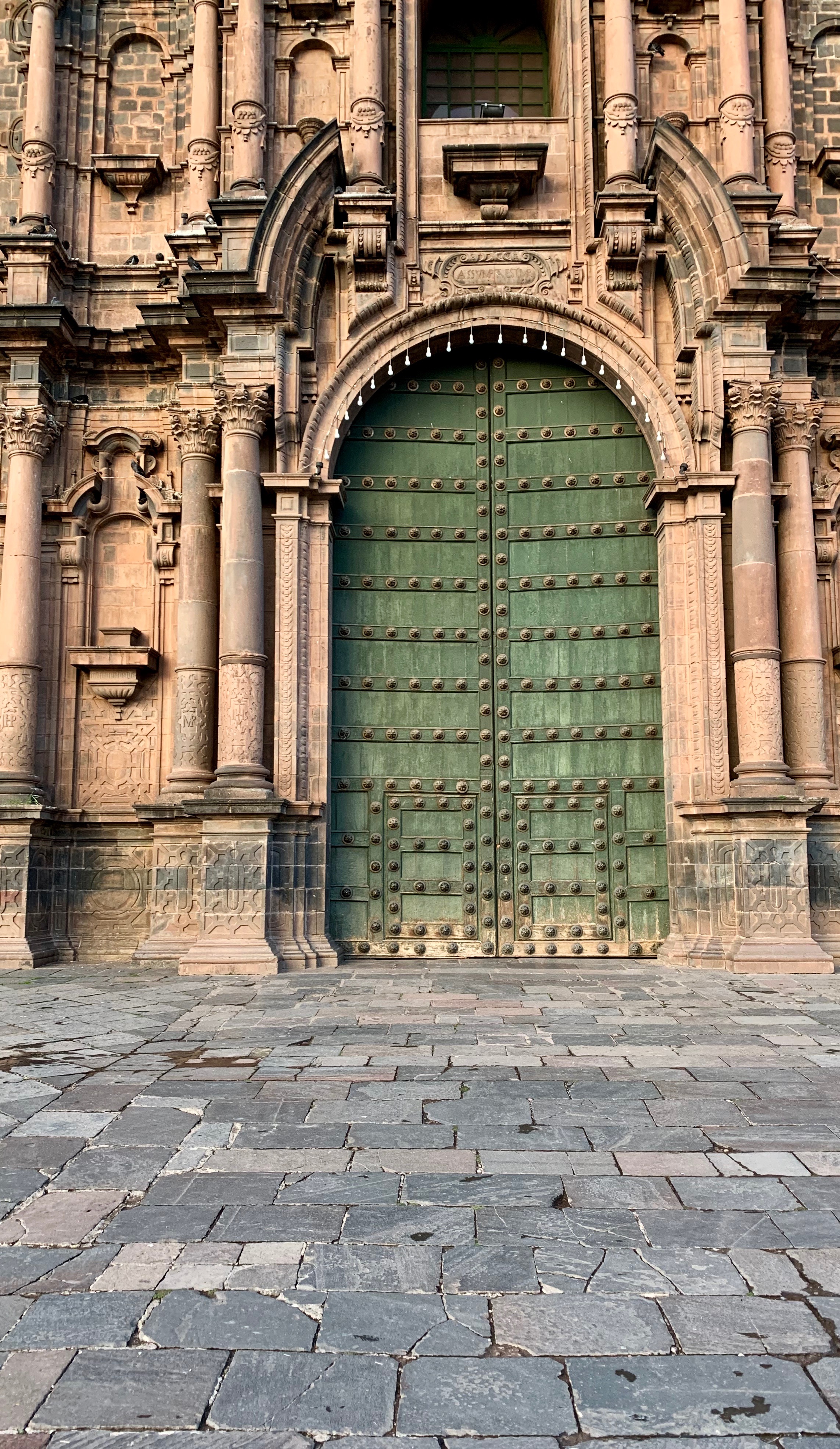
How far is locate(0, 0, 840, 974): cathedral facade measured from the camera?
35.9ft

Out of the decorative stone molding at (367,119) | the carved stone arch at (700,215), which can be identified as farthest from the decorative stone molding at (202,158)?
the carved stone arch at (700,215)

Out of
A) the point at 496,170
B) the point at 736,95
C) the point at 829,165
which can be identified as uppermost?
the point at 736,95

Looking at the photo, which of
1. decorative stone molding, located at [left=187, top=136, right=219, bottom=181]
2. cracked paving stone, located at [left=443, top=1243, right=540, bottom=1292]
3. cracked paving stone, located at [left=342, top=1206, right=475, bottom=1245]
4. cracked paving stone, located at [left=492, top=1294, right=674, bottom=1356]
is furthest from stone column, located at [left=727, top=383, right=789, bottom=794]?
cracked paving stone, located at [left=492, top=1294, right=674, bottom=1356]

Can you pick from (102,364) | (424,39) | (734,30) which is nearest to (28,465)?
(102,364)

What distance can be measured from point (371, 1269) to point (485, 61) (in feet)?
45.6

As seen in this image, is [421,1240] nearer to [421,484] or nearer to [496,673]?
[496,673]

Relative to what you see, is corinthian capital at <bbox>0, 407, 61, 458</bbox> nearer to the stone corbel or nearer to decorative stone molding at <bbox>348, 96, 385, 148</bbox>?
the stone corbel

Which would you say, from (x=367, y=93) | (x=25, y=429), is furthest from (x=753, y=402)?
(x=25, y=429)

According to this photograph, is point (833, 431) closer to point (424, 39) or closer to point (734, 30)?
point (734, 30)

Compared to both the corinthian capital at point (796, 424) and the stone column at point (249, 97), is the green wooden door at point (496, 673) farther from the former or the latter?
the stone column at point (249, 97)

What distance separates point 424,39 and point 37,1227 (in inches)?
543

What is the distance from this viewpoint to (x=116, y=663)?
11.8 metres

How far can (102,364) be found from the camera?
12.5 m

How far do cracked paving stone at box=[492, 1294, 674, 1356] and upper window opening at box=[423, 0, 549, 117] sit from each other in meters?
13.3
